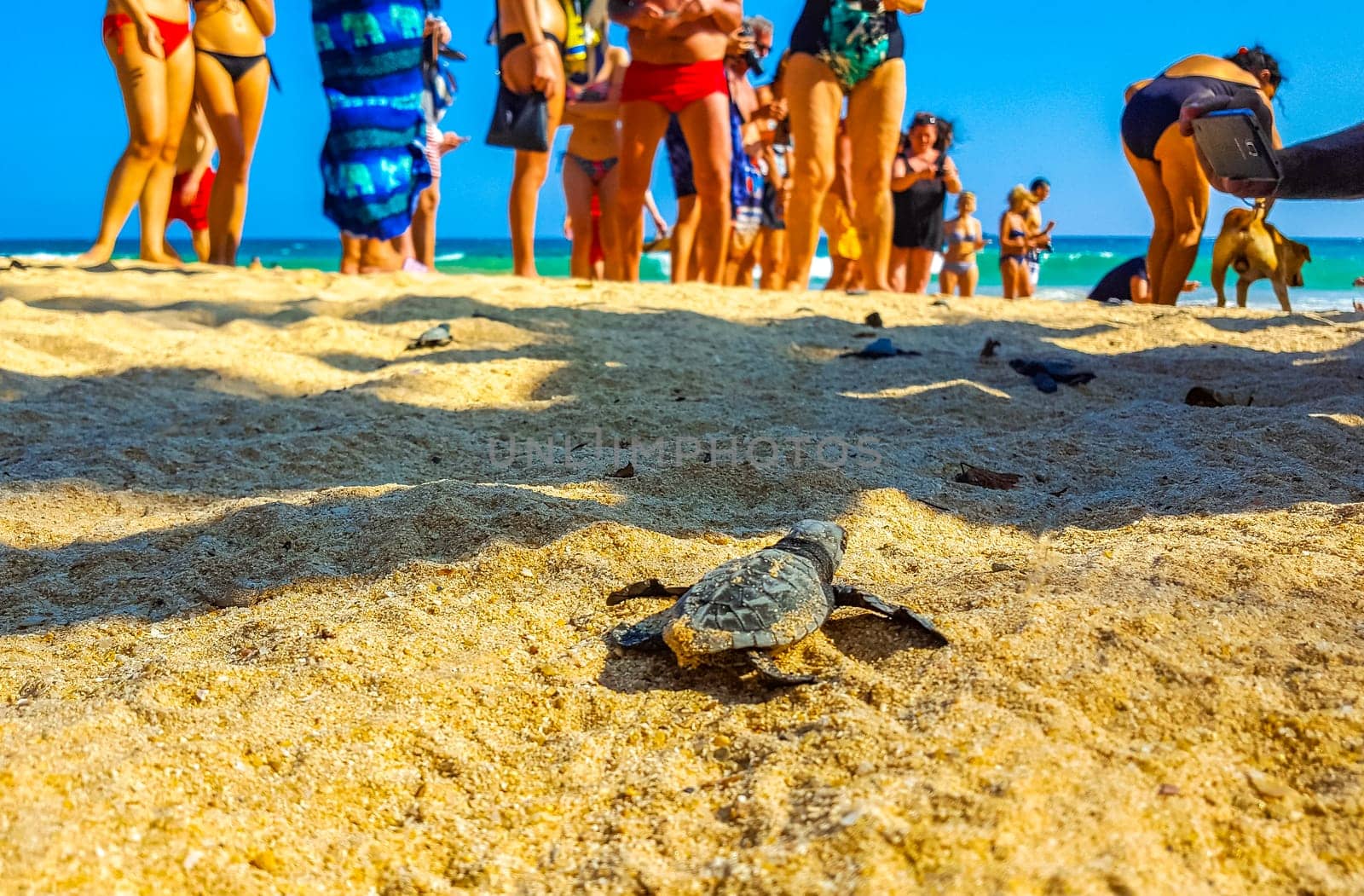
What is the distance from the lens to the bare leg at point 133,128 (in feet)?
21.9

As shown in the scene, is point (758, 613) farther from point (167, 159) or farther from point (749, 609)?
point (167, 159)

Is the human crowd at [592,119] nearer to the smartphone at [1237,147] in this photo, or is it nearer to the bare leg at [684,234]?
the bare leg at [684,234]

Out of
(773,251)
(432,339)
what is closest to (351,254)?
A: (432,339)

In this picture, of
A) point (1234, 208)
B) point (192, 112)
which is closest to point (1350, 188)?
point (1234, 208)

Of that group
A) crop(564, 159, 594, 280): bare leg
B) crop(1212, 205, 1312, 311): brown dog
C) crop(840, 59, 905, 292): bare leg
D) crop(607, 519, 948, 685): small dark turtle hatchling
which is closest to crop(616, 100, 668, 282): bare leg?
crop(564, 159, 594, 280): bare leg

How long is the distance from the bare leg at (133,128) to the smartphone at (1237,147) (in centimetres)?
645

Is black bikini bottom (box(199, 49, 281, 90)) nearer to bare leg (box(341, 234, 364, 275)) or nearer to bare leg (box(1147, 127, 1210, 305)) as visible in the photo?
bare leg (box(341, 234, 364, 275))

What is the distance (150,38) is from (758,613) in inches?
272

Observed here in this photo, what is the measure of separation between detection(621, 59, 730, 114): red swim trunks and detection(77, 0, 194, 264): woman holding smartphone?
321cm

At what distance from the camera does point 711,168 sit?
22.2ft

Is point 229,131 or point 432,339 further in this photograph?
point 229,131

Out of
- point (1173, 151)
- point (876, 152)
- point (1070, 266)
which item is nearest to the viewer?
point (876, 152)

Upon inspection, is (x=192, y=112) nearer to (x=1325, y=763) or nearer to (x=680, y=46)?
(x=680, y=46)

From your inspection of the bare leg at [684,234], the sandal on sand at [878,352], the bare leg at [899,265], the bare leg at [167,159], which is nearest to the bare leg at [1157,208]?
the bare leg at [899,265]
